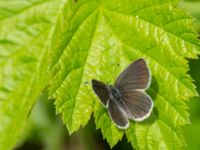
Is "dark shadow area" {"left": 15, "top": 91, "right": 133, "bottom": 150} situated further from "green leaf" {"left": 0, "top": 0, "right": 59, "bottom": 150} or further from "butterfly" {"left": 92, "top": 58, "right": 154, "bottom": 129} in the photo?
"butterfly" {"left": 92, "top": 58, "right": 154, "bottom": 129}

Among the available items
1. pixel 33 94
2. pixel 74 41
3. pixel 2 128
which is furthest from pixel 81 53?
pixel 2 128

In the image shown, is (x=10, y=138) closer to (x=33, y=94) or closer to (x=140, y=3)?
(x=33, y=94)

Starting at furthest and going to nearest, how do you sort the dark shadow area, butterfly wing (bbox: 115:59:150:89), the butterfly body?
the dark shadow area < the butterfly body < butterfly wing (bbox: 115:59:150:89)

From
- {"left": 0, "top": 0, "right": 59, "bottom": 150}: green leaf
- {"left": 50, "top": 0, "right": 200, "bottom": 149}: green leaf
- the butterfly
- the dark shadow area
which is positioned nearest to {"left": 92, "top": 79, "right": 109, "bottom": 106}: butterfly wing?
the butterfly

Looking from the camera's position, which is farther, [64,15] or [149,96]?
[64,15]

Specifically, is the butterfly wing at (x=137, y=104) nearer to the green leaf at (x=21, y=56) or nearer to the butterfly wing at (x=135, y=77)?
the butterfly wing at (x=135, y=77)
